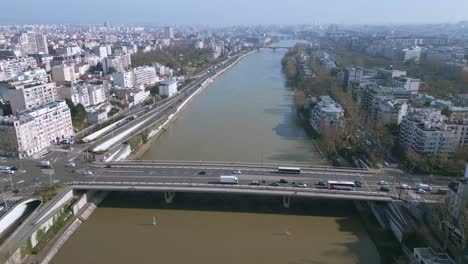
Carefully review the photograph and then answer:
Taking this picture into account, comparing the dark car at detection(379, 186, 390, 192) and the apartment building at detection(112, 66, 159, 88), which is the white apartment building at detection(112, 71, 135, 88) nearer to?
the apartment building at detection(112, 66, 159, 88)

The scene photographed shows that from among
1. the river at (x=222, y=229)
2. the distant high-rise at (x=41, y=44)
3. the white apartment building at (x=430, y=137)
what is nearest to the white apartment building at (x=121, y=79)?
the river at (x=222, y=229)

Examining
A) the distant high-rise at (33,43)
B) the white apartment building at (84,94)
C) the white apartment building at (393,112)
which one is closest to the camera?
the white apartment building at (393,112)

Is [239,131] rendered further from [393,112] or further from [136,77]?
[136,77]

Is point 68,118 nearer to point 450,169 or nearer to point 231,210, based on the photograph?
point 231,210

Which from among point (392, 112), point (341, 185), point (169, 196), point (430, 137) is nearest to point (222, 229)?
point (169, 196)

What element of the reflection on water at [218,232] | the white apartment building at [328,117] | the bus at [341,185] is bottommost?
the reflection on water at [218,232]

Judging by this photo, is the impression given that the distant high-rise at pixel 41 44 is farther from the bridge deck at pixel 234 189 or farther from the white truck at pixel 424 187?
the white truck at pixel 424 187
